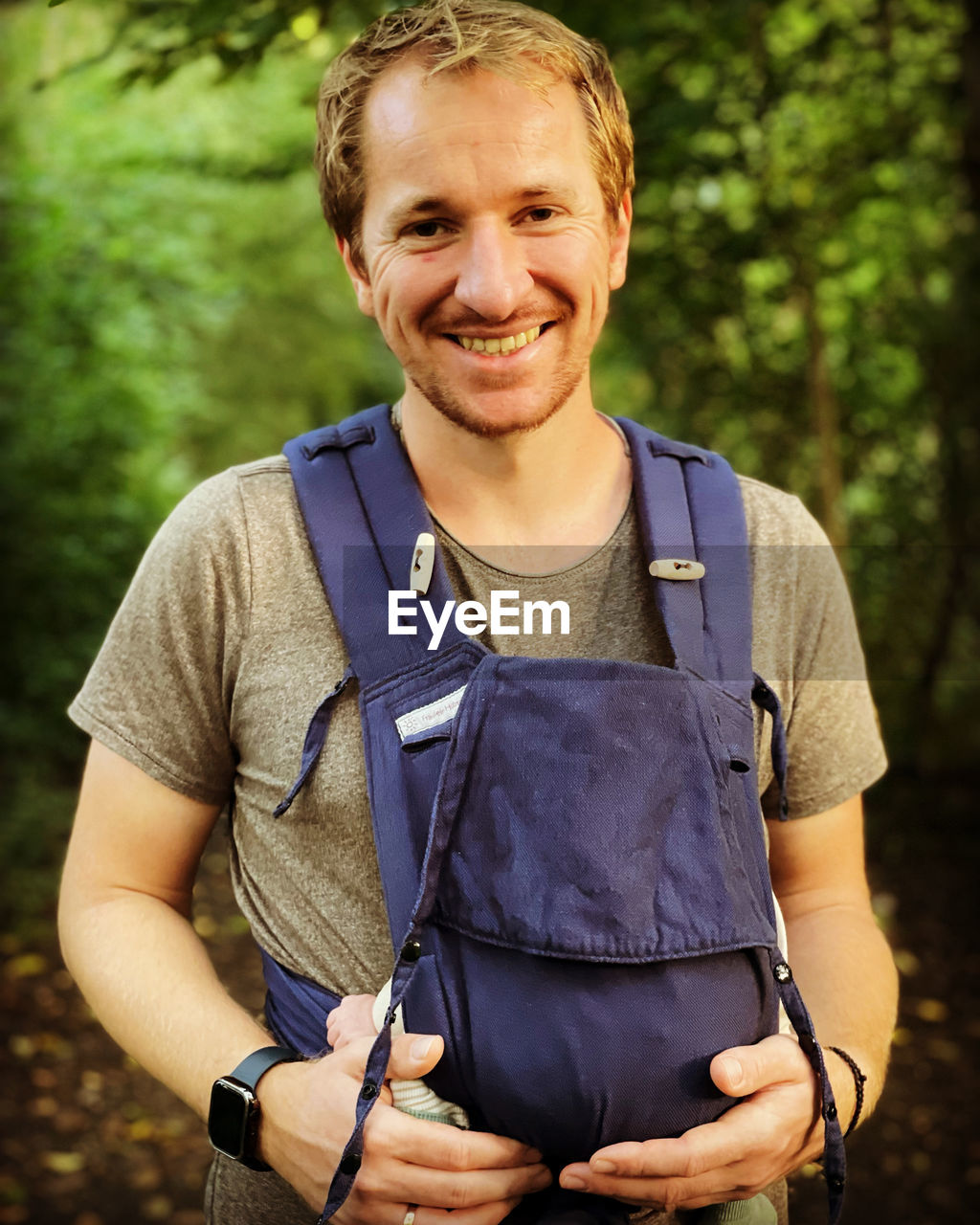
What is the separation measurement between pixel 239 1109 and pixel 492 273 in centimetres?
122

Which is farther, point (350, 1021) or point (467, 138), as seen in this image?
point (467, 138)

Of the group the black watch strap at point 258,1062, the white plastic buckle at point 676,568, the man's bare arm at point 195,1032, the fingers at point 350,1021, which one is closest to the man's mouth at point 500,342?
the white plastic buckle at point 676,568

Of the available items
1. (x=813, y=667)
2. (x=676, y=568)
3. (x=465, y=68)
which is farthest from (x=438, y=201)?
(x=813, y=667)

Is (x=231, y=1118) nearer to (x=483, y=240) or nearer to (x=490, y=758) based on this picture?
(x=490, y=758)

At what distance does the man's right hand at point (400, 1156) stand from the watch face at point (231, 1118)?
0.27ft

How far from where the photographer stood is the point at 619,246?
1892 millimetres

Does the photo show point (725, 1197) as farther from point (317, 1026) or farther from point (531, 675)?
point (531, 675)

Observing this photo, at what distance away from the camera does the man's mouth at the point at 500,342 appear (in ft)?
5.53

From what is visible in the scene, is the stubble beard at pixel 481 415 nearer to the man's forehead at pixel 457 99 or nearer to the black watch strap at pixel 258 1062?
the man's forehead at pixel 457 99

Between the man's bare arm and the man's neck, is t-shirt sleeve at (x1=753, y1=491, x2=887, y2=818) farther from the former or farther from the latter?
the man's bare arm

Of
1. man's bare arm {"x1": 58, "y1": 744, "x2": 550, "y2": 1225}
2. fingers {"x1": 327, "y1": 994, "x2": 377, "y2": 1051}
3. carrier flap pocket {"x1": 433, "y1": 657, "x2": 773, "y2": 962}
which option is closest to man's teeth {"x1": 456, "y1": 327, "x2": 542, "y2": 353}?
carrier flap pocket {"x1": 433, "y1": 657, "x2": 773, "y2": 962}

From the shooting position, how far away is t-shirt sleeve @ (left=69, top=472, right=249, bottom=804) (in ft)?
5.50

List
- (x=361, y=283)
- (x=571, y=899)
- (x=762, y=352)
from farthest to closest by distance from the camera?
(x=762, y=352), (x=361, y=283), (x=571, y=899)

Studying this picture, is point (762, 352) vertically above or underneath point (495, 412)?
above
